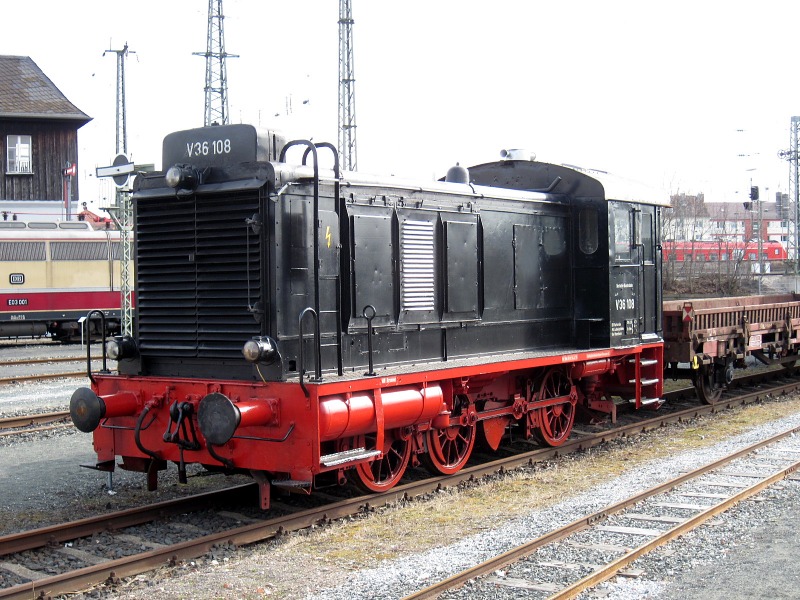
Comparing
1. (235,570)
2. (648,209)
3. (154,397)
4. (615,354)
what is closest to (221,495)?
(154,397)

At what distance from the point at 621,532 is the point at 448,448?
269 centimetres

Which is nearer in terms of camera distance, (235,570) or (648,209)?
(235,570)

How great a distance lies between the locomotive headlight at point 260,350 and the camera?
22.6 ft

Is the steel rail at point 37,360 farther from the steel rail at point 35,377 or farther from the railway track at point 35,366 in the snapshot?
the steel rail at point 35,377

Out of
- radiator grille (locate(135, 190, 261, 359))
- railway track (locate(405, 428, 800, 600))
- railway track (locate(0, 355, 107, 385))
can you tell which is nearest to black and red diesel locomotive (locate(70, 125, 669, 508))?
radiator grille (locate(135, 190, 261, 359))

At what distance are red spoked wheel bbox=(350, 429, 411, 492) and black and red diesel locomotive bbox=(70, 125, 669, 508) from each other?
0.02 meters

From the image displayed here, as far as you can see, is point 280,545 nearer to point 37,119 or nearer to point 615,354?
point 615,354

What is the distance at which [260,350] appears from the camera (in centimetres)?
695

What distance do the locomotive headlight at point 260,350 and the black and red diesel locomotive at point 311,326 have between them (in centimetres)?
2

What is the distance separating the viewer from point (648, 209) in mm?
12109

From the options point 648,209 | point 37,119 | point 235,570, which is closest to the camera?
point 235,570

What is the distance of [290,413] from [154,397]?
1.42 meters

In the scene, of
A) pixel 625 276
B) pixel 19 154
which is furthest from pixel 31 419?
pixel 19 154

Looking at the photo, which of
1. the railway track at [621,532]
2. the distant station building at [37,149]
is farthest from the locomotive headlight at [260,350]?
the distant station building at [37,149]
